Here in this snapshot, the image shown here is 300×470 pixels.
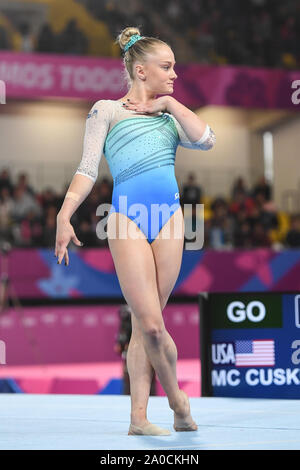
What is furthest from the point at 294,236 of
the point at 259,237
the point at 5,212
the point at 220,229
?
the point at 5,212

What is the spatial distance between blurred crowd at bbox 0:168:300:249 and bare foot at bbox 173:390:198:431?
7.34m

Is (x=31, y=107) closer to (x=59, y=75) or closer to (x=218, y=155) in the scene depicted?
(x=59, y=75)

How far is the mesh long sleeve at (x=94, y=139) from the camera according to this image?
2697 millimetres

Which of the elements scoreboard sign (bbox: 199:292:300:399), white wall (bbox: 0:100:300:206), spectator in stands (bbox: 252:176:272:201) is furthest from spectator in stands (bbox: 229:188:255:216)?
scoreboard sign (bbox: 199:292:300:399)

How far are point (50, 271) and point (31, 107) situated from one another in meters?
5.80

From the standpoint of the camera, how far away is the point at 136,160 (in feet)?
8.89

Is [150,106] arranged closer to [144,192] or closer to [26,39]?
[144,192]

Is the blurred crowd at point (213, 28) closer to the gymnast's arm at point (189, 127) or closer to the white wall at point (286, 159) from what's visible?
the white wall at point (286, 159)

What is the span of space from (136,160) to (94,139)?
17 cm

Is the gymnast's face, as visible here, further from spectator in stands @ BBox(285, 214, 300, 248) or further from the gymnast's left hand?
spectator in stands @ BBox(285, 214, 300, 248)

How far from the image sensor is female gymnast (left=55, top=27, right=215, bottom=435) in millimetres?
2623

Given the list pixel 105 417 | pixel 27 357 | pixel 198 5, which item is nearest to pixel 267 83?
pixel 198 5

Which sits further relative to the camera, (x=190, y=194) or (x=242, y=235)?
(x=190, y=194)

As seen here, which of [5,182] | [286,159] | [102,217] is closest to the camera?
[102,217]
